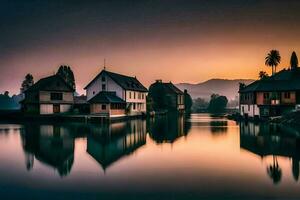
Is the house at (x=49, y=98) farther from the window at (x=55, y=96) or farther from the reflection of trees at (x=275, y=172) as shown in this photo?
the reflection of trees at (x=275, y=172)

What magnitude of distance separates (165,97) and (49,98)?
48868 mm

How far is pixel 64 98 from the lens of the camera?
2537 inches

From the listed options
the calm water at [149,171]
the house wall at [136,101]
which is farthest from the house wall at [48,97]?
the calm water at [149,171]

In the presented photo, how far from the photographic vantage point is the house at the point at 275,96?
53.7 meters

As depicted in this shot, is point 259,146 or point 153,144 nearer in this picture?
point 259,146

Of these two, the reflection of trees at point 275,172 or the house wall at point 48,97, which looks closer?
the reflection of trees at point 275,172

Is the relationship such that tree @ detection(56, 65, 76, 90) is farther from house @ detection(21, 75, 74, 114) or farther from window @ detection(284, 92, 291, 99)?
window @ detection(284, 92, 291, 99)

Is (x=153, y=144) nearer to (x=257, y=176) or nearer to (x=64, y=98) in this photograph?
(x=257, y=176)

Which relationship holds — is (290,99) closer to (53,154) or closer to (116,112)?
(116,112)

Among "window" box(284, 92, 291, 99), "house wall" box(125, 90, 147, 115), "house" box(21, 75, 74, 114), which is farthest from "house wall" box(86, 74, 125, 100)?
"window" box(284, 92, 291, 99)

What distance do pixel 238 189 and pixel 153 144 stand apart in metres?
14.2

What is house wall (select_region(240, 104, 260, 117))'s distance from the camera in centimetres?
5722

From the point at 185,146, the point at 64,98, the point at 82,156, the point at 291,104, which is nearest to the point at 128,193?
the point at 82,156

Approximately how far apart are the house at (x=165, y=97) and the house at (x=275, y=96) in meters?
37.5
